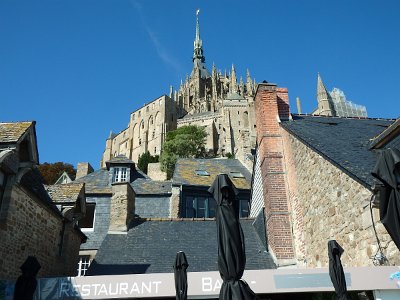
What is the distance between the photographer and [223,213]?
18.6ft

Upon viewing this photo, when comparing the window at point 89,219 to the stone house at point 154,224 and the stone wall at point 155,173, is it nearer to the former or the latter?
the stone house at point 154,224

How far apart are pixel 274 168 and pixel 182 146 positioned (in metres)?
58.5

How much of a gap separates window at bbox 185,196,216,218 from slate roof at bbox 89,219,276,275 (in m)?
4.56

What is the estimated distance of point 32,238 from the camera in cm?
962

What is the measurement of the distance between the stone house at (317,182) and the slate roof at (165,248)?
102cm

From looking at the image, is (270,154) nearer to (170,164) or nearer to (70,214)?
(70,214)

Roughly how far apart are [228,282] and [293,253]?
684 cm

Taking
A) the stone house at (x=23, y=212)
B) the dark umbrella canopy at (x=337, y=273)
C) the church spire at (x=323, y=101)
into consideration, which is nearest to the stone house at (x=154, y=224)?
the stone house at (x=23, y=212)

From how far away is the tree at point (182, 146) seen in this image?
64.7 meters

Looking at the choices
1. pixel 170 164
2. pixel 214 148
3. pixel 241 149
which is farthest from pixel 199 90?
pixel 241 149

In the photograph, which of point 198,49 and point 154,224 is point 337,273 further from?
point 198,49

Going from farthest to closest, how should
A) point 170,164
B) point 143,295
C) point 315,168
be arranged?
point 170,164 → point 315,168 → point 143,295

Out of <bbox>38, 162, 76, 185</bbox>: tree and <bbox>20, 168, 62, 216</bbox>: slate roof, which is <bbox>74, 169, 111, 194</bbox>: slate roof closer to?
<bbox>20, 168, 62, 216</bbox>: slate roof

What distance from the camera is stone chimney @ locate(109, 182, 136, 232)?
13.8 m
